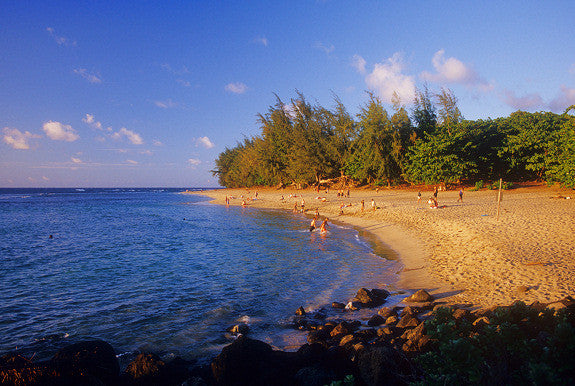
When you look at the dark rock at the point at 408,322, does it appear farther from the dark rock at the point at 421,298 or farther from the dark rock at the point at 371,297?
the dark rock at the point at 421,298

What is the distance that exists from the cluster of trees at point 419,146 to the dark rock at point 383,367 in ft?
84.6

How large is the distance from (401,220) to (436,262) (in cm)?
1211

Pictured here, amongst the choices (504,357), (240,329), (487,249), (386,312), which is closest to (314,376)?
(504,357)

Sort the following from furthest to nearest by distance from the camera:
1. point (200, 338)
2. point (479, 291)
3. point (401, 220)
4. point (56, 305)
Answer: point (401, 220)
point (56, 305)
point (479, 291)
point (200, 338)

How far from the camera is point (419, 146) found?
4666 cm

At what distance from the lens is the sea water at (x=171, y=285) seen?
9346 mm

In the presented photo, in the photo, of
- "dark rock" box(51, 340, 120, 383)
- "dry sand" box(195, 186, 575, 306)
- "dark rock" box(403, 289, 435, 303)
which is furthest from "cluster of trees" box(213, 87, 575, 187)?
"dark rock" box(51, 340, 120, 383)

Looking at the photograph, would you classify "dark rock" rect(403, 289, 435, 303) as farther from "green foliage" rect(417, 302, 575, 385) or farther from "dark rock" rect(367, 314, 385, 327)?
"green foliage" rect(417, 302, 575, 385)

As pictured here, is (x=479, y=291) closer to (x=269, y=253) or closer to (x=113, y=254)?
(x=269, y=253)

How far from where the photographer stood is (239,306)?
11461 mm

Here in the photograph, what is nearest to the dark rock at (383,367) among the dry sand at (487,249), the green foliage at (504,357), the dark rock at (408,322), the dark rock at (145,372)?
the green foliage at (504,357)

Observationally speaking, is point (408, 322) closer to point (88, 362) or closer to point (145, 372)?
point (145, 372)

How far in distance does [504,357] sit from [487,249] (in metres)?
11.9

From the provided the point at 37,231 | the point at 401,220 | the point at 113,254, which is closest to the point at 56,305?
the point at 113,254
